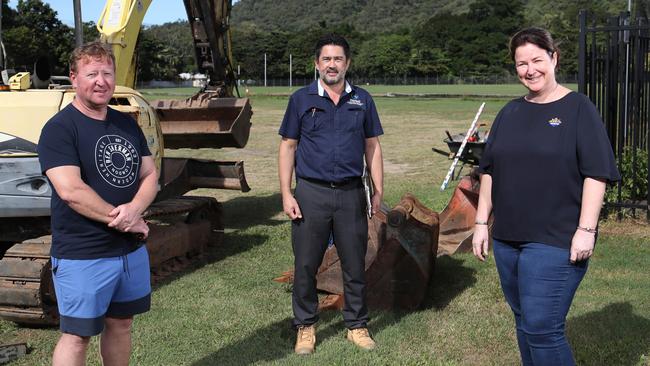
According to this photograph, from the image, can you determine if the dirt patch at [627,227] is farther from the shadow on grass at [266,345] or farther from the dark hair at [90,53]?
the dark hair at [90,53]

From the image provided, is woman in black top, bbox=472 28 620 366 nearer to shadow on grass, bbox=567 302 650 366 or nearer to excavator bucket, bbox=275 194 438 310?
shadow on grass, bbox=567 302 650 366

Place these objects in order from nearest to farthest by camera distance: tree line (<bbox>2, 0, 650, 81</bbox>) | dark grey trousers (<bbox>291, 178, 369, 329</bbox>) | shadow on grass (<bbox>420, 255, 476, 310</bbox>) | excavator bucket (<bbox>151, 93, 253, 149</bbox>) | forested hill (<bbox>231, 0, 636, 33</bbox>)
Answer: dark grey trousers (<bbox>291, 178, 369, 329</bbox>) < shadow on grass (<bbox>420, 255, 476, 310</bbox>) < excavator bucket (<bbox>151, 93, 253, 149</bbox>) < tree line (<bbox>2, 0, 650, 81</bbox>) < forested hill (<bbox>231, 0, 636, 33</bbox>)

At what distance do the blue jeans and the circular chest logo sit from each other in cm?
177

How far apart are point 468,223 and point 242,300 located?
8.96 ft

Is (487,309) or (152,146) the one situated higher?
(152,146)

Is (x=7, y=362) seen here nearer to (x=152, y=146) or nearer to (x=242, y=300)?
(x=242, y=300)

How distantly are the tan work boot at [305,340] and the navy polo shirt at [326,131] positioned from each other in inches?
39.6

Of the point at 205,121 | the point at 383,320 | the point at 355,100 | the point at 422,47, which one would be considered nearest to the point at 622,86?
the point at 383,320

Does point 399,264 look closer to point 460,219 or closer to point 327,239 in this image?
point 327,239

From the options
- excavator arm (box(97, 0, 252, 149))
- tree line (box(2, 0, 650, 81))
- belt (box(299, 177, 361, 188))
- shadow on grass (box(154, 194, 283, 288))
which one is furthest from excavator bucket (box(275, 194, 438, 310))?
tree line (box(2, 0, 650, 81))

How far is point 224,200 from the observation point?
11.8 metres

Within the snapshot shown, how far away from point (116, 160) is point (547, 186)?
1.92 meters

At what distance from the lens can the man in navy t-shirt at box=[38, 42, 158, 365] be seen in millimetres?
3348

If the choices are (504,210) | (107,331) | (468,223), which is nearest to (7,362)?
(107,331)
